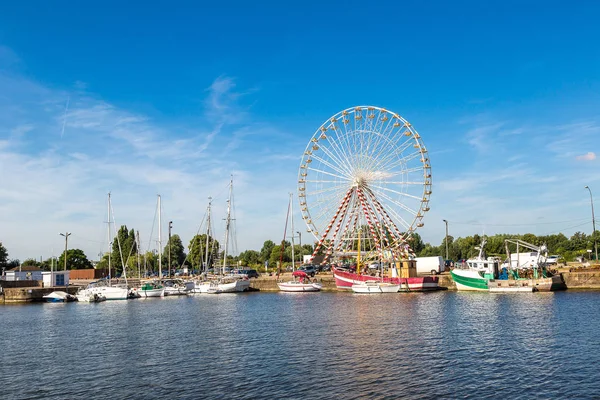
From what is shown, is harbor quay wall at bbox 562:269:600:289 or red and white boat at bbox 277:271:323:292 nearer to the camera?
harbor quay wall at bbox 562:269:600:289

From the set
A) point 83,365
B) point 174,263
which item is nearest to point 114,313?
point 83,365

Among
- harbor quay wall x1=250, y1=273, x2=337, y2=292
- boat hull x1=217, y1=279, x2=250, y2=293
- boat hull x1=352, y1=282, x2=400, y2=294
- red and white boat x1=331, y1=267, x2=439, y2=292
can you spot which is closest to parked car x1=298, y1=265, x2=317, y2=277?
harbor quay wall x1=250, y1=273, x2=337, y2=292

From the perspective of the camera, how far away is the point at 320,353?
118 ft

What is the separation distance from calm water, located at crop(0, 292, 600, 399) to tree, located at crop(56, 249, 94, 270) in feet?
363

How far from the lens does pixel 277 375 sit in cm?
3022

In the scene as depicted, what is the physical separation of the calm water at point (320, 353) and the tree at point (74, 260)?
11061cm

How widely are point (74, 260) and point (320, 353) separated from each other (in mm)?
149574

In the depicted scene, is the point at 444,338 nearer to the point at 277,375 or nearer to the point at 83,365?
the point at 277,375

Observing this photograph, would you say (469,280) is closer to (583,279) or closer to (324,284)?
(583,279)

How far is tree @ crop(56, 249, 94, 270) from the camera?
542 feet

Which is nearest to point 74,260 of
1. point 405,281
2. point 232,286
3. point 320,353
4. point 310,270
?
point 232,286

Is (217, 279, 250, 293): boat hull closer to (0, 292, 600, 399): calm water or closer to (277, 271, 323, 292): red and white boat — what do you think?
(277, 271, 323, 292): red and white boat

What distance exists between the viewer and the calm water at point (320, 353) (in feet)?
89.4

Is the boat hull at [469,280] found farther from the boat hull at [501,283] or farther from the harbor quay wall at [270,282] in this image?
the harbor quay wall at [270,282]
